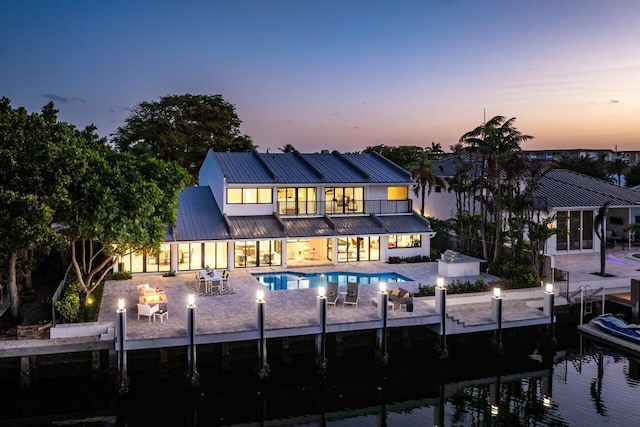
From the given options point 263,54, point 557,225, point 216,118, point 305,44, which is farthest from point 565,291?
point 216,118

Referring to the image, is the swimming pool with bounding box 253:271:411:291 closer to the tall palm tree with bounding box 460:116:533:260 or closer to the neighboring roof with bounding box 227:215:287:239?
the neighboring roof with bounding box 227:215:287:239

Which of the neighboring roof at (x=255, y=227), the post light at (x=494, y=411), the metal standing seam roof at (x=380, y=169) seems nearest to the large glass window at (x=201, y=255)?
the neighboring roof at (x=255, y=227)

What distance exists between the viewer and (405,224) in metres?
33.7

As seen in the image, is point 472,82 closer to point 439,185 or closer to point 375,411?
point 439,185

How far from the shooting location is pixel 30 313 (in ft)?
69.9

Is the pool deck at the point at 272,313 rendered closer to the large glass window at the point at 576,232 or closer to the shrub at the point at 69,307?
the shrub at the point at 69,307

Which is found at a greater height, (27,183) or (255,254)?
(27,183)

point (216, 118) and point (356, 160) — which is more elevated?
point (216, 118)

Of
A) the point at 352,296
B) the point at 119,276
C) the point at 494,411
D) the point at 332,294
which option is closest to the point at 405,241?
the point at 352,296

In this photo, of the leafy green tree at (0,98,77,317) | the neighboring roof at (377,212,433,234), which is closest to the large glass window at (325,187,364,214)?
the neighboring roof at (377,212,433,234)

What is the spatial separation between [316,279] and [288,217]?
6.06 m

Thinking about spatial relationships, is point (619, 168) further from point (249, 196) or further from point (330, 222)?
point (249, 196)

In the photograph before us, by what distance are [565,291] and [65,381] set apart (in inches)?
950

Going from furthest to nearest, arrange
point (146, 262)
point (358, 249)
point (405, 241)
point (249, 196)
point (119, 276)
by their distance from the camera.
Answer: point (405, 241) → point (358, 249) → point (249, 196) → point (146, 262) → point (119, 276)
